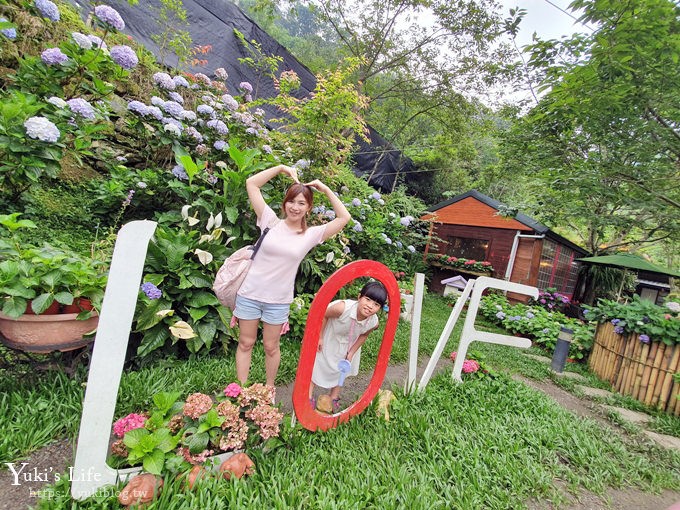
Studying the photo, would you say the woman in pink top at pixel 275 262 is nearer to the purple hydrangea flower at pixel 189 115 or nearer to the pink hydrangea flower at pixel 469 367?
the purple hydrangea flower at pixel 189 115

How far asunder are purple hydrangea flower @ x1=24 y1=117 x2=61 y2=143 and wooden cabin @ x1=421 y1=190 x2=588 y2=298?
7.42 metres

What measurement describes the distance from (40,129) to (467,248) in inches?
426

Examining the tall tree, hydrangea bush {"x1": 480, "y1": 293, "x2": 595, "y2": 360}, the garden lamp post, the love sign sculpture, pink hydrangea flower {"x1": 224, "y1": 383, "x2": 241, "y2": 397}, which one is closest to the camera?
pink hydrangea flower {"x1": 224, "y1": 383, "x2": 241, "y2": 397}

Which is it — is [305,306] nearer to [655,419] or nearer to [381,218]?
[381,218]

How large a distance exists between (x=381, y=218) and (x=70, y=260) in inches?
191

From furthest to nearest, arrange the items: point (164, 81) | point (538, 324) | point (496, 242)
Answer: point (496, 242) → point (538, 324) → point (164, 81)

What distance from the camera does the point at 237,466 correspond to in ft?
4.83

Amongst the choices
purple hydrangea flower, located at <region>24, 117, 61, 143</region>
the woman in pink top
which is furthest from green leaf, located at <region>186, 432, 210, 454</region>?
purple hydrangea flower, located at <region>24, 117, 61, 143</region>

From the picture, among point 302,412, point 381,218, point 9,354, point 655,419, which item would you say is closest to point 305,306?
point 302,412

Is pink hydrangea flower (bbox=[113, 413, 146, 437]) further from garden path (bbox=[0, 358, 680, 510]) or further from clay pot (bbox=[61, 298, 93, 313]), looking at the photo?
clay pot (bbox=[61, 298, 93, 313])

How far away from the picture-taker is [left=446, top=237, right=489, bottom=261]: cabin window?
10.1 metres

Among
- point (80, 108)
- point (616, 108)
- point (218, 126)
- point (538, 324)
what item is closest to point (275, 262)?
point (80, 108)

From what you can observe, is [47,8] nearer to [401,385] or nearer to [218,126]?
[218,126]

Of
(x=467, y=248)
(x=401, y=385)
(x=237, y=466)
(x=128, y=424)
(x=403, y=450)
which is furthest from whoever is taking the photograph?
(x=467, y=248)
